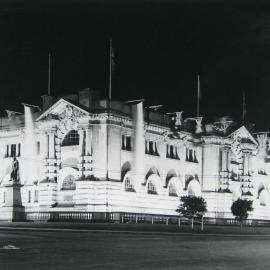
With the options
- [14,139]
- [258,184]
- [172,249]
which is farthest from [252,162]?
[172,249]

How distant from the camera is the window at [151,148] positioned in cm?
6177

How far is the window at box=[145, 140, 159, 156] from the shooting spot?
61.8 m

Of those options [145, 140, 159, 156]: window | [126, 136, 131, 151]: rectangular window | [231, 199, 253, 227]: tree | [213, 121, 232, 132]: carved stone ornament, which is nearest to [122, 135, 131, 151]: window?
[126, 136, 131, 151]: rectangular window

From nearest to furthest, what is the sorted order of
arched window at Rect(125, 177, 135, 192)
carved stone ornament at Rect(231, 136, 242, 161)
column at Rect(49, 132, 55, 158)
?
arched window at Rect(125, 177, 135, 192) < column at Rect(49, 132, 55, 158) < carved stone ornament at Rect(231, 136, 242, 161)

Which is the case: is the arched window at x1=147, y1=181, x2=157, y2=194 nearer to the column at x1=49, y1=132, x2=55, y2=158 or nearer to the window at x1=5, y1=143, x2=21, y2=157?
the column at x1=49, y1=132, x2=55, y2=158

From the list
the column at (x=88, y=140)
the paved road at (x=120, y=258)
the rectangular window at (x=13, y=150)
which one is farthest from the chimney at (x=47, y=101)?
the paved road at (x=120, y=258)

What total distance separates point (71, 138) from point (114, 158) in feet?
18.3

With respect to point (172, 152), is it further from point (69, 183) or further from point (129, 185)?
point (69, 183)

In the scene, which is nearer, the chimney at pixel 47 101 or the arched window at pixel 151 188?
the chimney at pixel 47 101

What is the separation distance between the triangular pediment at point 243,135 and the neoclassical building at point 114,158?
0.43 ft

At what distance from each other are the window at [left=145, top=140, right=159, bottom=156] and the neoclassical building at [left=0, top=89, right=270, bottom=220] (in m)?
0.08

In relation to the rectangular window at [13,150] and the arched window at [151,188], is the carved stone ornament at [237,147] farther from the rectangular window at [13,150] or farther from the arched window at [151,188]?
the rectangular window at [13,150]

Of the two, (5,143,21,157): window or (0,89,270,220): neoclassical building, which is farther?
(5,143,21,157): window

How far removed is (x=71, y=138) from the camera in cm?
5862
